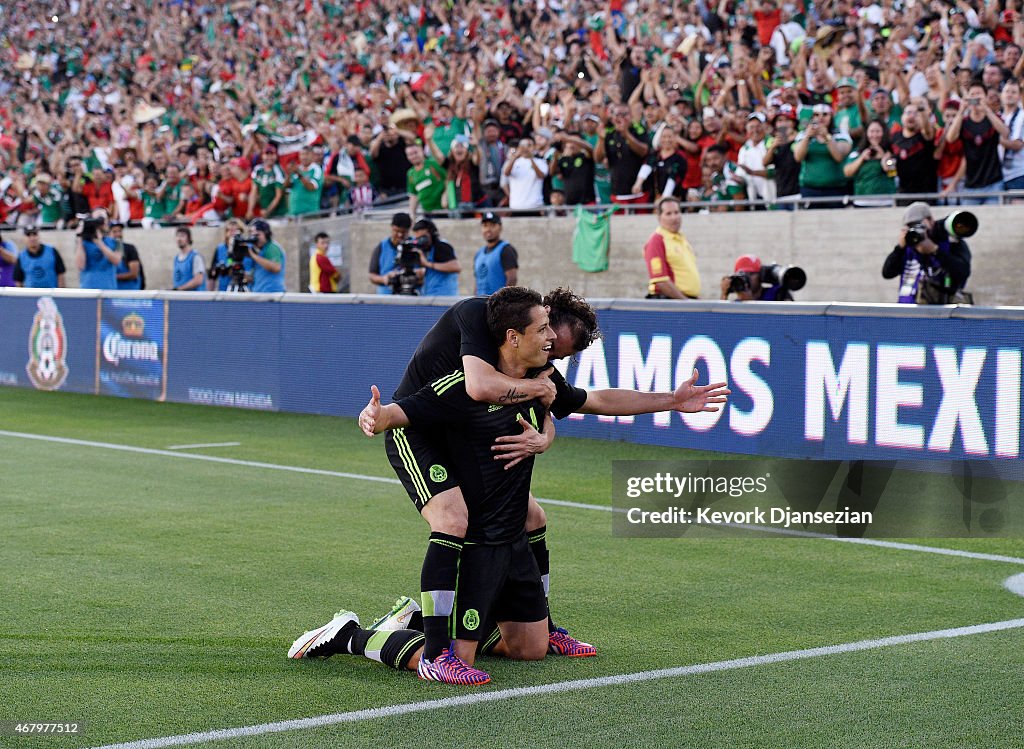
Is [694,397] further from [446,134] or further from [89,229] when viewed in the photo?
[446,134]

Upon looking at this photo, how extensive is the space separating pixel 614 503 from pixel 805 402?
7.87 ft

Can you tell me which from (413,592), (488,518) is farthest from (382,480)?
(488,518)

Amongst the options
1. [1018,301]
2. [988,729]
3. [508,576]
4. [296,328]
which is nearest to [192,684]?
[508,576]

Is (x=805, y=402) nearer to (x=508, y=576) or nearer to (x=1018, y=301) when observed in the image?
(x=1018, y=301)

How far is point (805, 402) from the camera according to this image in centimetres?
1194

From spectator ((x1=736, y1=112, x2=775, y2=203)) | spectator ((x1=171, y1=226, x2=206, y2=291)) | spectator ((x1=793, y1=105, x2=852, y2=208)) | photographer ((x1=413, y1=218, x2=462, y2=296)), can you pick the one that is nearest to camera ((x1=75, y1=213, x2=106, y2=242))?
spectator ((x1=171, y1=226, x2=206, y2=291))

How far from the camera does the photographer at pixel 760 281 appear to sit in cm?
1328

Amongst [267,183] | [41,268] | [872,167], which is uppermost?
[267,183]

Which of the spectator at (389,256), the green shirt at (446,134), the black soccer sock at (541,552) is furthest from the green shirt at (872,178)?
the black soccer sock at (541,552)

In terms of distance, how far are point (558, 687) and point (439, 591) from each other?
0.57 m

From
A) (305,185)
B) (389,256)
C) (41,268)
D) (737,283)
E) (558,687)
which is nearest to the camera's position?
(558,687)

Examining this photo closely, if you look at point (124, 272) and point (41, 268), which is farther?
point (41, 268)

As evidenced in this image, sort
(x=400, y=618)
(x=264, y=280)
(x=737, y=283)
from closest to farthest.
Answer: (x=400, y=618) < (x=737, y=283) < (x=264, y=280)

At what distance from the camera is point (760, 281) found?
13.6 metres
